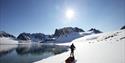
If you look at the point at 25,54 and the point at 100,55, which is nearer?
the point at 100,55

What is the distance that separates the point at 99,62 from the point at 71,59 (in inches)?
147

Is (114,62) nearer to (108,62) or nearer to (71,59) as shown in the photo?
(108,62)

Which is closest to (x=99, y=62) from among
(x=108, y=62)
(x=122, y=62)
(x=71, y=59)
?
(x=108, y=62)

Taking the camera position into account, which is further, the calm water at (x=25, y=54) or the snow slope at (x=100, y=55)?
the calm water at (x=25, y=54)

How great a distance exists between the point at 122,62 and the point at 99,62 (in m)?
2.71

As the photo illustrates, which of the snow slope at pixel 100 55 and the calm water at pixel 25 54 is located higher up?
the snow slope at pixel 100 55

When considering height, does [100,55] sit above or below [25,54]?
above

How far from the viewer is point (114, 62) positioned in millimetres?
14734

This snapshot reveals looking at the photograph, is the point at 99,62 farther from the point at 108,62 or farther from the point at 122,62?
the point at 122,62

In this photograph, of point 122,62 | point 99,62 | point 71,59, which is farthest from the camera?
point 71,59

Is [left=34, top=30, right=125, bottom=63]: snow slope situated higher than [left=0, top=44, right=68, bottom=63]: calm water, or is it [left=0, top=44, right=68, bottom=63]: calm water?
[left=34, top=30, right=125, bottom=63]: snow slope

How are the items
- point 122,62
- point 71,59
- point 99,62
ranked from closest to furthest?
point 122,62
point 99,62
point 71,59

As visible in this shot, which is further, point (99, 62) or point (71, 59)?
point (71, 59)

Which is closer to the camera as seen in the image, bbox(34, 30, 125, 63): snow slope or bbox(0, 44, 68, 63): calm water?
bbox(34, 30, 125, 63): snow slope
